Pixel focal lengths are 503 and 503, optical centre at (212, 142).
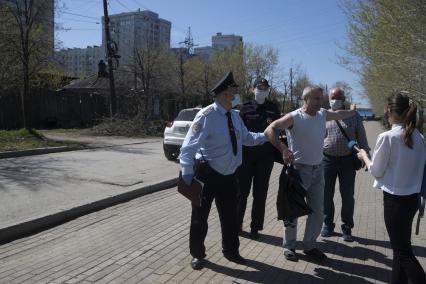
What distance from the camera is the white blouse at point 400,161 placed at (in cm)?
404

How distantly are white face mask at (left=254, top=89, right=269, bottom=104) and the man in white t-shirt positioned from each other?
90 cm

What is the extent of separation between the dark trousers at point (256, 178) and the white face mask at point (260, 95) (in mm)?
650

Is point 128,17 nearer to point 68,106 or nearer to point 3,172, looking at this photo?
point 68,106

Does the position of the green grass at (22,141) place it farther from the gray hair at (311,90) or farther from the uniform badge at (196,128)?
the gray hair at (311,90)

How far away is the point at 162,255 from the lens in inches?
220

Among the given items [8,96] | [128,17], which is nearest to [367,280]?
[8,96]

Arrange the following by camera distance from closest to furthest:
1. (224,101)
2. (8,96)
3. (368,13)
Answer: (224,101) → (368,13) → (8,96)

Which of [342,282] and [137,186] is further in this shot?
[137,186]

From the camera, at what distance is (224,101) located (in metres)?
5.20

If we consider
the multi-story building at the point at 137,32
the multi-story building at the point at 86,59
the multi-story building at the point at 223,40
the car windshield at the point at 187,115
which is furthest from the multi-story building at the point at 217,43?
the car windshield at the point at 187,115

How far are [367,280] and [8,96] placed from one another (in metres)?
23.3

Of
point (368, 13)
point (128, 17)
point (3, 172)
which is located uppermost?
point (128, 17)

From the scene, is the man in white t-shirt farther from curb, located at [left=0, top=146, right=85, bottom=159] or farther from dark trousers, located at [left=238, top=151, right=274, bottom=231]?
curb, located at [left=0, top=146, right=85, bottom=159]

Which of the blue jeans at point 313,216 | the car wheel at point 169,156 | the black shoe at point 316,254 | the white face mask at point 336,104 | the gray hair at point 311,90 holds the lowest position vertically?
the car wheel at point 169,156
